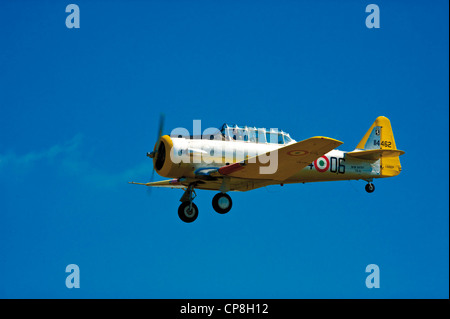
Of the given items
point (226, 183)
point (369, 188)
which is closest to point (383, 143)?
point (369, 188)

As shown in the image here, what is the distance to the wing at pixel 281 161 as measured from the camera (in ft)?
67.3

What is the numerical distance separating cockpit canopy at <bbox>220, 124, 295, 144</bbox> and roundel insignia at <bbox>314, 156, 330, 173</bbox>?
5.18 ft

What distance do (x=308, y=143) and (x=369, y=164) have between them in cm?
652

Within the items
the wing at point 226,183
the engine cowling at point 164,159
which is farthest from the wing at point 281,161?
the engine cowling at point 164,159

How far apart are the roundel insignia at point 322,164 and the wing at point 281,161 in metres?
1.87

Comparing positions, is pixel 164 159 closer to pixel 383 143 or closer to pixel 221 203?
pixel 221 203

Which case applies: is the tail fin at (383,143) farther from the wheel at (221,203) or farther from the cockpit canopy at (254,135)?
the wheel at (221,203)

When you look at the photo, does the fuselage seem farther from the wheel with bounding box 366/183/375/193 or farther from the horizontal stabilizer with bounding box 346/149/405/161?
the wheel with bounding box 366/183/375/193

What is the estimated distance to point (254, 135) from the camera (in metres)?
23.4
